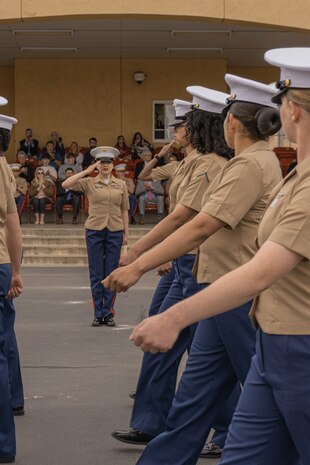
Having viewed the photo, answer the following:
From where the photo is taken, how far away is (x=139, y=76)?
27203mm

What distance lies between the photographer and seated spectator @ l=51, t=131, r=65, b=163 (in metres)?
25.5

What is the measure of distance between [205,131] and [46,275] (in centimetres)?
1157

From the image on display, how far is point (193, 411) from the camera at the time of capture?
14.8ft

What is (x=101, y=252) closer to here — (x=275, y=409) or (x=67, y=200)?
(x=275, y=409)

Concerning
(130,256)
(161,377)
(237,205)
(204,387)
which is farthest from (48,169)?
(237,205)

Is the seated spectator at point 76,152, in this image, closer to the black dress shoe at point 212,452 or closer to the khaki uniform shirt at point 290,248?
the black dress shoe at point 212,452

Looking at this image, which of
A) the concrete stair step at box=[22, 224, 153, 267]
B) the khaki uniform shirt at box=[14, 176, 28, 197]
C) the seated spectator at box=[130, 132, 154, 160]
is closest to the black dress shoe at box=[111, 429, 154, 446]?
the concrete stair step at box=[22, 224, 153, 267]

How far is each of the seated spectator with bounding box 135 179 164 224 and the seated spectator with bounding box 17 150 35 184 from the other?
8.82 ft

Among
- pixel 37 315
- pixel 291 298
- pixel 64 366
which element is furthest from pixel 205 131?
pixel 37 315

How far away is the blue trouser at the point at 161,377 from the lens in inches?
228

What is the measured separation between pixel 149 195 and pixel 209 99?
57.0 ft

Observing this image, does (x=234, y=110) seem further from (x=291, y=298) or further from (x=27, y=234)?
(x=27, y=234)

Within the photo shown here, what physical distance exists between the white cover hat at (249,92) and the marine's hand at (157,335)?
178 centimetres

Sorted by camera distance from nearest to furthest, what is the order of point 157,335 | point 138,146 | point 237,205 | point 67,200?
point 157,335
point 237,205
point 67,200
point 138,146
